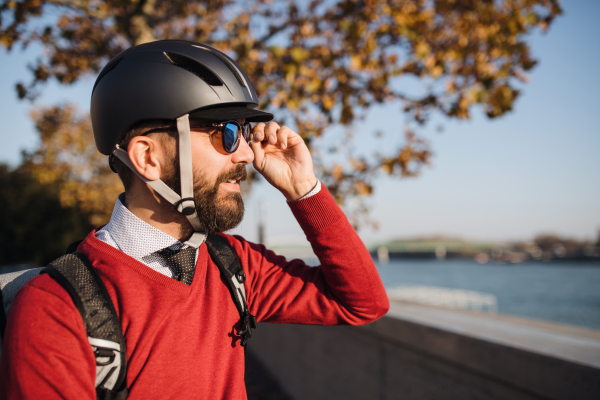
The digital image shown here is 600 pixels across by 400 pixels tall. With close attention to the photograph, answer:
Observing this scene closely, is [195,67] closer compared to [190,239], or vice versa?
[190,239]

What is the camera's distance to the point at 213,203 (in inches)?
71.6

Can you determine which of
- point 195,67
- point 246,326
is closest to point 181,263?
point 246,326

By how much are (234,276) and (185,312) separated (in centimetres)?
31

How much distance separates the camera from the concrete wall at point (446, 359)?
2311 millimetres

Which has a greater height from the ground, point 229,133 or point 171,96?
point 171,96

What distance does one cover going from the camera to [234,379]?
1.68 m

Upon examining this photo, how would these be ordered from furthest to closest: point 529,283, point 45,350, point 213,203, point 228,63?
point 529,283
point 228,63
point 213,203
point 45,350

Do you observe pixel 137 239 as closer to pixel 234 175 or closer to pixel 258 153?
pixel 234 175

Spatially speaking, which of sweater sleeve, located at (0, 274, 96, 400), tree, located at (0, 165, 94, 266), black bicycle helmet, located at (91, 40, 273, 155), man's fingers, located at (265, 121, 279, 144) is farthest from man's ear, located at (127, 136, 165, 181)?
tree, located at (0, 165, 94, 266)

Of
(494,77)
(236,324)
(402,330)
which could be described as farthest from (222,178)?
(494,77)

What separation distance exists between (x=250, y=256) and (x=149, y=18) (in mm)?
4339

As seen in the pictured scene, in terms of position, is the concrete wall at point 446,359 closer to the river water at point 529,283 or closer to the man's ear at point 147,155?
the man's ear at point 147,155

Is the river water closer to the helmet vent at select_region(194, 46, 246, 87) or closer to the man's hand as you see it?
the man's hand

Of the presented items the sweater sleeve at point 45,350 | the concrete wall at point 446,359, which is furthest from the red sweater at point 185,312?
the concrete wall at point 446,359
